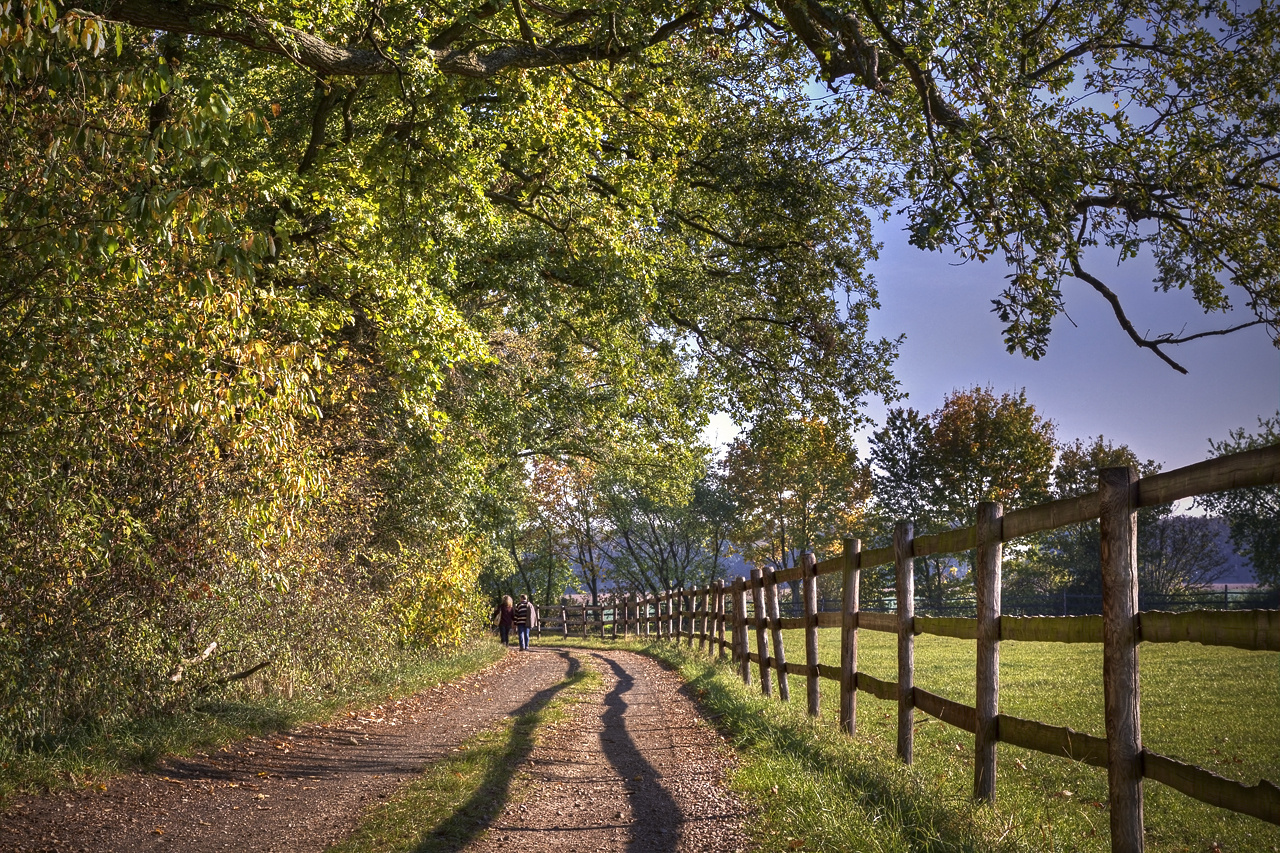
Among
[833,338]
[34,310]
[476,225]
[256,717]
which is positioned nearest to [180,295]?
[34,310]

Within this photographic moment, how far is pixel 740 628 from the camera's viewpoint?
14.2 meters

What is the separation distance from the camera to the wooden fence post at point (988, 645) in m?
5.42

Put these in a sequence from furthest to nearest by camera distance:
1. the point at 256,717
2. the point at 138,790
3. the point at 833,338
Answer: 1. the point at 833,338
2. the point at 256,717
3. the point at 138,790

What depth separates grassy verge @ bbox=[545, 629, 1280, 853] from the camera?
4.89 m

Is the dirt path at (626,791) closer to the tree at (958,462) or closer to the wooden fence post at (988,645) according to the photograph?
the wooden fence post at (988,645)

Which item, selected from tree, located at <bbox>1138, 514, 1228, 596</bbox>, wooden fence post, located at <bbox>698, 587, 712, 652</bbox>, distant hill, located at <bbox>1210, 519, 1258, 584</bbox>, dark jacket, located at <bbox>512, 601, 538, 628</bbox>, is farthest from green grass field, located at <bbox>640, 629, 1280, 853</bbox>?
distant hill, located at <bbox>1210, 519, 1258, 584</bbox>

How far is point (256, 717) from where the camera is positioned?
9648 mm

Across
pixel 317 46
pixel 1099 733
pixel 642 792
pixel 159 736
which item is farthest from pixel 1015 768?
pixel 317 46

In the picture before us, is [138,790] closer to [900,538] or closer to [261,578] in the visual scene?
[261,578]

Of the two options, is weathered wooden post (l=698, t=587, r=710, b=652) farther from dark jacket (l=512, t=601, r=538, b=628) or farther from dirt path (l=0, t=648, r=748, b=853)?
dirt path (l=0, t=648, r=748, b=853)

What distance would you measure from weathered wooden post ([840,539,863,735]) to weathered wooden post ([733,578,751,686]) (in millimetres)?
5187

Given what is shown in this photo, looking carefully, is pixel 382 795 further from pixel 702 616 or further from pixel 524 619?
pixel 524 619

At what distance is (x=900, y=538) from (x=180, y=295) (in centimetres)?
587

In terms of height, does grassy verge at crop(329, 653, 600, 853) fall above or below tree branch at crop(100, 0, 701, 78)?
below
